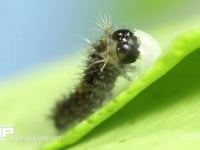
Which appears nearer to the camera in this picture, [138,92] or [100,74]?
[138,92]

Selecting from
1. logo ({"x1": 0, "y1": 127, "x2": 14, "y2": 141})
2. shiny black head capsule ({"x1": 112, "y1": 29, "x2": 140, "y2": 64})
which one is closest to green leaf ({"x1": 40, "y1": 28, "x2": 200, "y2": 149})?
shiny black head capsule ({"x1": 112, "y1": 29, "x2": 140, "y2": 64})

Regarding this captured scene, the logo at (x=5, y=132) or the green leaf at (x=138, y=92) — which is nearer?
the green leaf at (x=138, y=92)

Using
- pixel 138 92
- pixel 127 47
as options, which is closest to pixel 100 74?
pixel 127 47

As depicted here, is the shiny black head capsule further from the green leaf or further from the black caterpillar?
the green leaf

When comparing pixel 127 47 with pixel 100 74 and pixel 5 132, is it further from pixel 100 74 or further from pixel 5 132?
pixel 5 132

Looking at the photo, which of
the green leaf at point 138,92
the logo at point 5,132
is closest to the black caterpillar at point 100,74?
the logo at point 5,132

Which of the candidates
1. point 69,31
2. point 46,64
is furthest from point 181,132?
point 69,31

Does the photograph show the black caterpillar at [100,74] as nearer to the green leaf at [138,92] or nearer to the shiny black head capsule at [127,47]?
the shiny black head capsule at [127,47]
